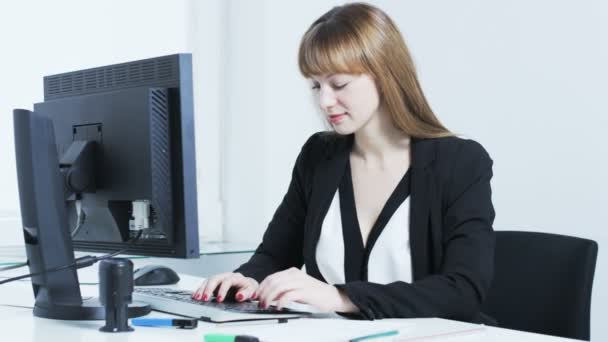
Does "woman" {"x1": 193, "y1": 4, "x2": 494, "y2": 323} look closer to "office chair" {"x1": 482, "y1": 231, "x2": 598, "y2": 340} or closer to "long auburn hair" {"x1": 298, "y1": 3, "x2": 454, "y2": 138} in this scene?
"long auburn hair" {"x1": 298, "y1": 3, "x2": 454, "y2": 138}

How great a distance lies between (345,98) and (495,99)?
1.13m

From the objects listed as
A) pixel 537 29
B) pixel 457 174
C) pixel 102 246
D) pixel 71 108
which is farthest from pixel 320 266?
pixel 537 29

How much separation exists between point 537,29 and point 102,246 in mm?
1597

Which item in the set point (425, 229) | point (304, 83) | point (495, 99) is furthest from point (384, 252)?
point (304, 83)

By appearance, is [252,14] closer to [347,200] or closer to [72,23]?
[72,23]

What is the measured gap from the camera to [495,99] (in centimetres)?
258

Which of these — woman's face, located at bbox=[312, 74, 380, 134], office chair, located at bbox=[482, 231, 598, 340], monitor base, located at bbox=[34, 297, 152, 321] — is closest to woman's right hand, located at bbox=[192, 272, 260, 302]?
monitor base, located at bbox=[34, 297, 152, 321]

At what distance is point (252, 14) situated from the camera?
10.0ft

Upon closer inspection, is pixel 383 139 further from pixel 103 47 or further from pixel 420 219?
pixel 103 47

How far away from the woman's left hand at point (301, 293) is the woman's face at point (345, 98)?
443mm

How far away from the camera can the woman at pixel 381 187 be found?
1507mm

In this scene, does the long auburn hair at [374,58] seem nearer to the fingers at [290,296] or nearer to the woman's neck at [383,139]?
the woman's neck at [383,139]

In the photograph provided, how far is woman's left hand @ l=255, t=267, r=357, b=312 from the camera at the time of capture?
4.01 feet

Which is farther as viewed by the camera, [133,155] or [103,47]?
[103,47]
